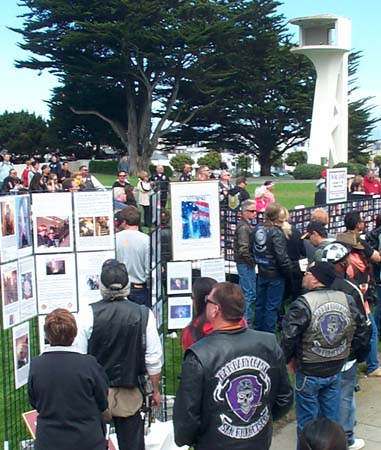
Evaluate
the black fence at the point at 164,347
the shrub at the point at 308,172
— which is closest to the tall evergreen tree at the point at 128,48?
the shrub at the point at 308,172

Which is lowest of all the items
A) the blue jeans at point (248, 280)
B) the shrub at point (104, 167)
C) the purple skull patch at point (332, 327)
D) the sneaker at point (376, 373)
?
the sneaker at point (376, 373)

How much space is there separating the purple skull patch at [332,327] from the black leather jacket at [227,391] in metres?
1.26

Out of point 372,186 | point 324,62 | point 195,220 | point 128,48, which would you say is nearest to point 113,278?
point 195,220

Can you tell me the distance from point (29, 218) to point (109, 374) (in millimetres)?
1629

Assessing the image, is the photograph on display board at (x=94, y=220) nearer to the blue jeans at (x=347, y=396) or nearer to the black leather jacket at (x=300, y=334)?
the black leather jacket at (x=300, y=334)

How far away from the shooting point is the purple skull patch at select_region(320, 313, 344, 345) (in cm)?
487

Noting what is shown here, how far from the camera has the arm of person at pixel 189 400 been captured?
342 centimetres

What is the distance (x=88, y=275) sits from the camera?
18.8 feet

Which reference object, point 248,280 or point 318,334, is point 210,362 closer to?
point 318,334

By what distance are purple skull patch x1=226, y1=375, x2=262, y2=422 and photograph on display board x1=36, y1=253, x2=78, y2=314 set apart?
2523mm

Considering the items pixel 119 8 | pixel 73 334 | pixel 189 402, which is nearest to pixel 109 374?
pixel 73 334

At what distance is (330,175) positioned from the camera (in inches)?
483

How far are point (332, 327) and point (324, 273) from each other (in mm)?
396

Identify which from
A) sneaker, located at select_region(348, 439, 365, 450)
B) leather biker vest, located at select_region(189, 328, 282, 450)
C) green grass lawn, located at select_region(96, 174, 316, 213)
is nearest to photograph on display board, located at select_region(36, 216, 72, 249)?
leather biker vest, located at select_region(189, 328, 282, 450)
